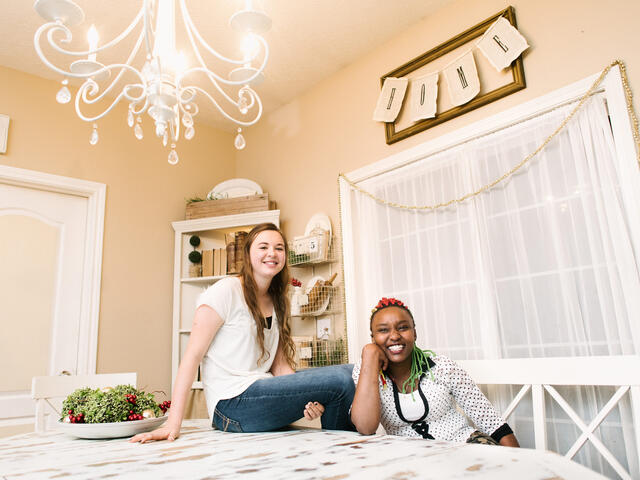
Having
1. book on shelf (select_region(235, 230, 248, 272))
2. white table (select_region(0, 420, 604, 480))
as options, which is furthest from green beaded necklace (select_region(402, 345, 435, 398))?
book on shelf (select_region(235, 230, 248, 272))

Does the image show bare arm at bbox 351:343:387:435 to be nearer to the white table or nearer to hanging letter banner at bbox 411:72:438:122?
the white table

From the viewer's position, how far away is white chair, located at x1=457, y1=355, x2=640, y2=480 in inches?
61.7

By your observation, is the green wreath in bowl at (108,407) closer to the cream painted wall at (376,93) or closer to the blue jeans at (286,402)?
the blue jeans at (286,402)

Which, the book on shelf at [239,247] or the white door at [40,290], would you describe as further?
the book on shelf at [239,247]

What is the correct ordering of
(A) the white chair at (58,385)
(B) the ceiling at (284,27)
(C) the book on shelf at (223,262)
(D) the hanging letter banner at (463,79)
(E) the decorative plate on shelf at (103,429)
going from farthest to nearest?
(C) the book on shelf at (223,262)
(B) the ceiling at (284,27)
(D) the hanging letter banner at (463,79)
(A) the white chair at (58,385)
(E) the decorative plate on shelf at (103,429)

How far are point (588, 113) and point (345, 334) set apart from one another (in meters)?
1.67

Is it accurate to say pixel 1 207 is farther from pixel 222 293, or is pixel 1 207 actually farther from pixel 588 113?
pixel 588 113

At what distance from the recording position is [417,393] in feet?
5.08

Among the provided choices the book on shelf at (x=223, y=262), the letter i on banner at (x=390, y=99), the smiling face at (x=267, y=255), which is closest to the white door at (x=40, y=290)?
the book on shelf at (x=223, y=262)

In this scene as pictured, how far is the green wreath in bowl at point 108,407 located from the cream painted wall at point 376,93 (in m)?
1.84

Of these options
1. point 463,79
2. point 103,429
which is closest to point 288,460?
point 103,429

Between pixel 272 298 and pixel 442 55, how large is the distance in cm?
166

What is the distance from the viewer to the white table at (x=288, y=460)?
0.69m

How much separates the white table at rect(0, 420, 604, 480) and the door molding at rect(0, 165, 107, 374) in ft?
6.12
